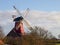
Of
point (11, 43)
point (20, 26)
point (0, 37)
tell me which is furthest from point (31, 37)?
point (20, 26)

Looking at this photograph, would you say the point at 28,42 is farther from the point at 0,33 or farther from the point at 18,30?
the point at 18,30

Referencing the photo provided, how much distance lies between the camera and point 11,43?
2034 inches

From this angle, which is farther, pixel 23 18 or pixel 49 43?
pixel 23 18

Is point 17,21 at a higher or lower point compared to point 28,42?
higher

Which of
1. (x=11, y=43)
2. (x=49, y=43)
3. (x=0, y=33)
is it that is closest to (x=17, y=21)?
(x=0, y=33)

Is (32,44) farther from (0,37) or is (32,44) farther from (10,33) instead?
(10,33)

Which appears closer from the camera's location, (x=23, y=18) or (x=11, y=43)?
(x=11, y=43)

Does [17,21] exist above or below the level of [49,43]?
above

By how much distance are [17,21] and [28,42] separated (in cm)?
3439

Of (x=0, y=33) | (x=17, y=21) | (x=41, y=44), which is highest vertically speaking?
(x=17, y=21)

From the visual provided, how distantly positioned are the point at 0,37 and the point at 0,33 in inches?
40.8

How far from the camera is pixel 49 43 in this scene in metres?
44.2

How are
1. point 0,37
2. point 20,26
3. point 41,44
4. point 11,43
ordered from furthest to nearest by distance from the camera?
point 20,26
point 0,37
point 11,43
point 41,44

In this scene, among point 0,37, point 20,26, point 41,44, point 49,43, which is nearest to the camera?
point 41,44
